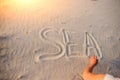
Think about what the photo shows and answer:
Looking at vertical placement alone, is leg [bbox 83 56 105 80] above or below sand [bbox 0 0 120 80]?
below

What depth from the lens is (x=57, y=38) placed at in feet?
10.2

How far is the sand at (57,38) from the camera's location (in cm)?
268

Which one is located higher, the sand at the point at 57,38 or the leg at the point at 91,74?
the sand at the point at 57,38

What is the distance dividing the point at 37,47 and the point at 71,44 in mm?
429

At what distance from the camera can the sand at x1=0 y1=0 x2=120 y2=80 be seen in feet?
8.79

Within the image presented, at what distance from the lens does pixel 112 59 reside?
2916 mm

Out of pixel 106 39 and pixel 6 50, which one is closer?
pixel 6 50

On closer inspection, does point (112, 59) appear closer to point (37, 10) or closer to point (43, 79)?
point (43, 79)

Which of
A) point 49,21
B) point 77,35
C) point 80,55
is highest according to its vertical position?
point 49,21

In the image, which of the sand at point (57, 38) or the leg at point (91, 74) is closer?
the leg at point (91, 74)

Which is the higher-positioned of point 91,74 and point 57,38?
point 57,38

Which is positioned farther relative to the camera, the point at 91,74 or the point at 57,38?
the point at 57,38

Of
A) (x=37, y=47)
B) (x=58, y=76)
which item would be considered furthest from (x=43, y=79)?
(x=37, y=47)

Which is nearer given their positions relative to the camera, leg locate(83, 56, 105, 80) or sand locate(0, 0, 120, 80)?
leg locate(83, 56, 105, 80)
